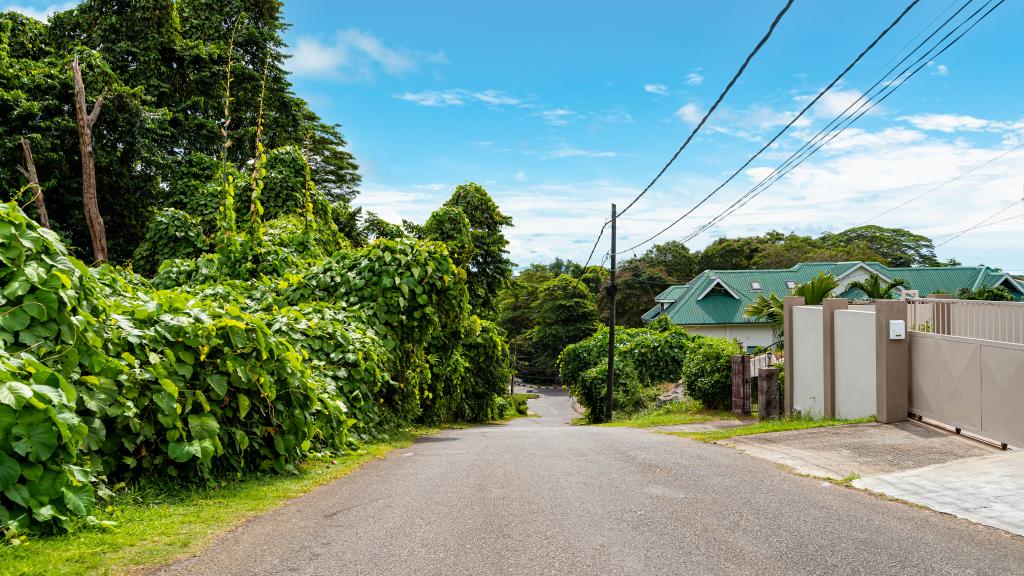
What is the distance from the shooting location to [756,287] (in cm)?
4391

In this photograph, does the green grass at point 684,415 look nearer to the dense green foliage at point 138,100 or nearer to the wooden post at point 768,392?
the wooden post at point 768,392

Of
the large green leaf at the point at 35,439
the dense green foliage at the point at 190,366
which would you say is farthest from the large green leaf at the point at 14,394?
the large green leaf at the point at 35,439

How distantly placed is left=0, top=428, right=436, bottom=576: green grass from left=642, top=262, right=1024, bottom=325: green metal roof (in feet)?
121

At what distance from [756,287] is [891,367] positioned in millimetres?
35159

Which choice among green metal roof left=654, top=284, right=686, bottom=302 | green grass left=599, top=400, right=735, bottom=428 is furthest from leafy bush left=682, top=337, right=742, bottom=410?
green metal roof left=654, top=284, right=686, bottom=302

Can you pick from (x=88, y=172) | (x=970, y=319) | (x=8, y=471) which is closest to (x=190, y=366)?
(x=8, y=471)

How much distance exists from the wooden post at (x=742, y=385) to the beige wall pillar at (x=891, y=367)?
489 centimetres

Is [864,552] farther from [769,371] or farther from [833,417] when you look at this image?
[769,371]

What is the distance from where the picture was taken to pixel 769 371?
46.1ft

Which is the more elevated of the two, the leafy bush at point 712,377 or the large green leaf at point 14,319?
the large green leaf at point 14,319

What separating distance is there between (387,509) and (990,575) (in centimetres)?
415

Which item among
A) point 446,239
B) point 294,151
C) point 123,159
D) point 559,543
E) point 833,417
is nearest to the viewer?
point 559,543

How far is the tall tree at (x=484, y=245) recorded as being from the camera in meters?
Result: 18.9

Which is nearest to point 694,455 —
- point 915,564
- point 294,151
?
point 915,564
